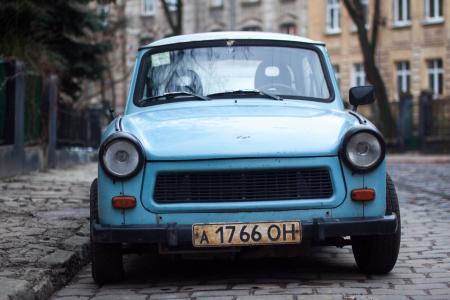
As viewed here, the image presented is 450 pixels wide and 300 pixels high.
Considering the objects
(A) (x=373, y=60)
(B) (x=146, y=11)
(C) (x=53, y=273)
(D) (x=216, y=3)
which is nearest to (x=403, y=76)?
(A) (x=373, y=60)

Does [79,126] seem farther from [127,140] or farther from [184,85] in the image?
[127,140]

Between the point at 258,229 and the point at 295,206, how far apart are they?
0.27 metres

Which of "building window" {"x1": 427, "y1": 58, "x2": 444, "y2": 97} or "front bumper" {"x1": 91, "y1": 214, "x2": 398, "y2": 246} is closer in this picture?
"front bumper" {"x1": 91, "y1": 214, "x2": 398, "y2": 246}

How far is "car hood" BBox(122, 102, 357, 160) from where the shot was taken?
21.0ft

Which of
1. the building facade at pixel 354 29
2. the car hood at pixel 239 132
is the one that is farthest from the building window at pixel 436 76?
the car hood at pixel 239 132

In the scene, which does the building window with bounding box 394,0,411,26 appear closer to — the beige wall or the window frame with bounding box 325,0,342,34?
the beige wall

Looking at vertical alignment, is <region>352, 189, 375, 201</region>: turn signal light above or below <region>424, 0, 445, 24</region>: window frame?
below

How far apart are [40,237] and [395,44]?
129ft

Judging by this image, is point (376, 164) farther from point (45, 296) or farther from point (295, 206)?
point (45, 296)

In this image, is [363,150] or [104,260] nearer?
[363,150]

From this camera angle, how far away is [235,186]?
639 centimetres

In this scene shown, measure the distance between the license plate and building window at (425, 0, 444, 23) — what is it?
128 ft

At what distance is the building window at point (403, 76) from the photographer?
45.9 metres

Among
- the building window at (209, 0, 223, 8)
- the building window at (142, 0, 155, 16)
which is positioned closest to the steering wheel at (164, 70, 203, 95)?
the building window at (209, 0, 223, 8)
